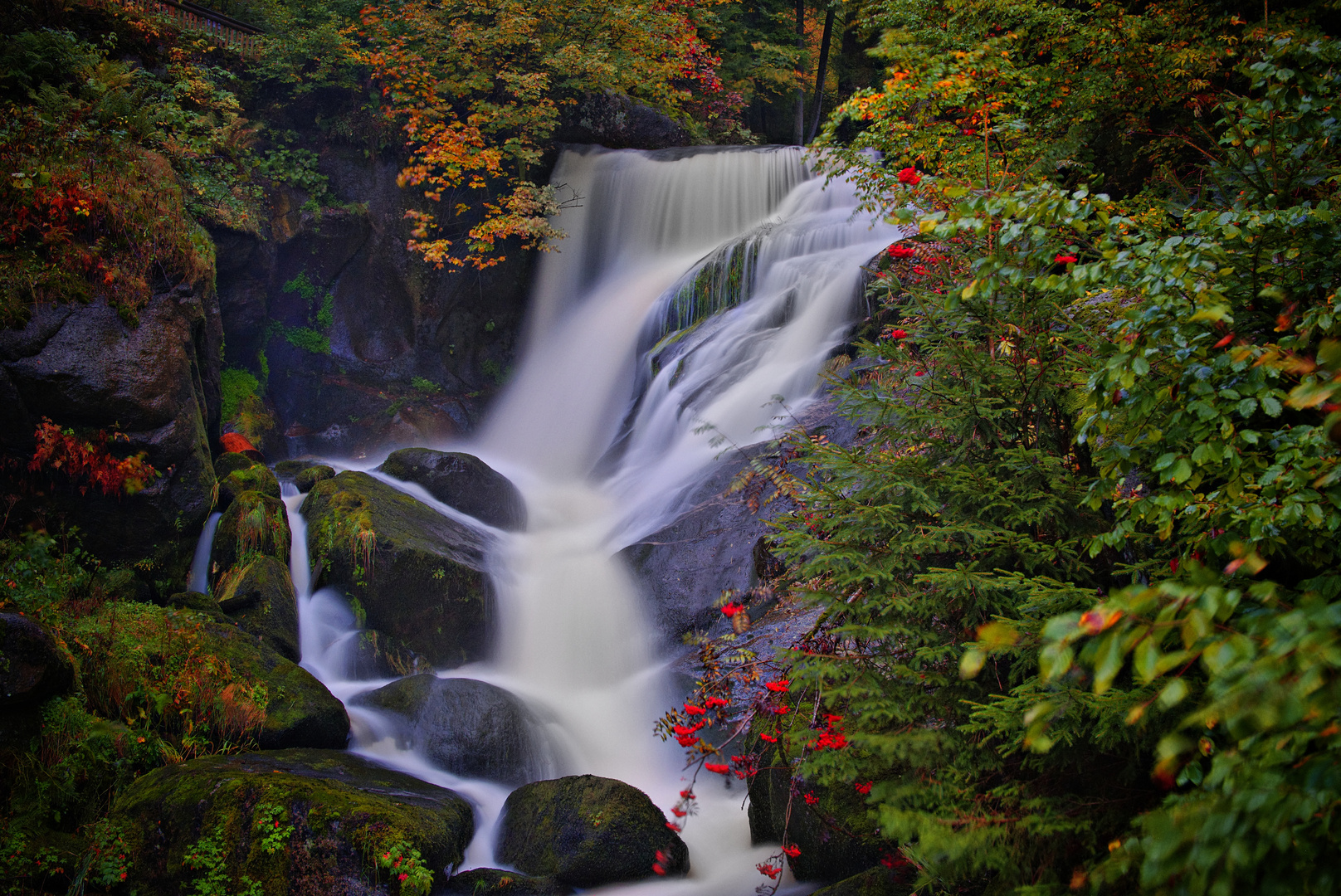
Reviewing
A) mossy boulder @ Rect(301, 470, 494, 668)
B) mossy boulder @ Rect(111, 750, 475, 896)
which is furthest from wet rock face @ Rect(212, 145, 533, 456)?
mossy boulder @ Rect(111, 750, 475, 896)

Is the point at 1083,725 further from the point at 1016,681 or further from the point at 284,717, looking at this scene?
the point at 284,717

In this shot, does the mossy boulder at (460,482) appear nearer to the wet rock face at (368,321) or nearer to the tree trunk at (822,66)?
the wet rock face at (368,321)

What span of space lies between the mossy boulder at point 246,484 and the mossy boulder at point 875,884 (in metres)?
7.45

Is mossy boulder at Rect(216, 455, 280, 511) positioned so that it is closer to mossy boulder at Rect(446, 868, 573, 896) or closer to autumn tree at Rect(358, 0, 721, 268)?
autumn tree at Rect(358, 0, 721, 268)

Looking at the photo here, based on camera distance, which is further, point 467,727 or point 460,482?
point 460,482

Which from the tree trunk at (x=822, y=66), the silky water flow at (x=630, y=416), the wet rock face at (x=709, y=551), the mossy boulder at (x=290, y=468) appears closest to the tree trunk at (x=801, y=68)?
the tree trunk at (x=822, y=66)

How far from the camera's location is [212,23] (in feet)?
43.1

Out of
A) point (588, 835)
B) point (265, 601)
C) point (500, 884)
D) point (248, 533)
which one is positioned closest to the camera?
point (500, 884)

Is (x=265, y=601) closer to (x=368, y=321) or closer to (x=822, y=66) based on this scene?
(x=368, y=321)

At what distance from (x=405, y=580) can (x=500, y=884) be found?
3.90 m

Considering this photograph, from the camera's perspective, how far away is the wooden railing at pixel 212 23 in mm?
12125

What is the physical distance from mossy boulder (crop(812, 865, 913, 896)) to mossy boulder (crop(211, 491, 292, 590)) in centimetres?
664

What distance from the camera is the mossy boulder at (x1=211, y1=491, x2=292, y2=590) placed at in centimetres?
798

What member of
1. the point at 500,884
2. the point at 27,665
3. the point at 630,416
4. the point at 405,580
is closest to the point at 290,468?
the point at 405,580
